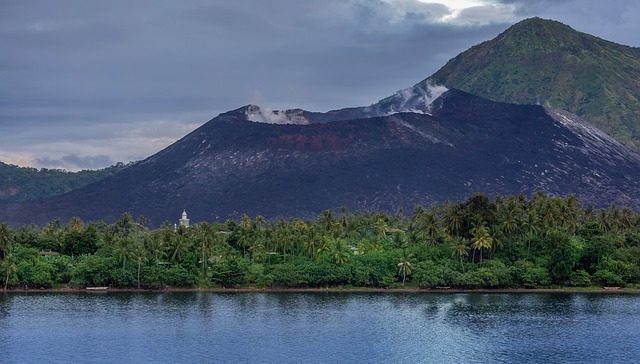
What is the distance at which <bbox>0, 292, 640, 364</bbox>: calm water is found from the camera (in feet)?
242

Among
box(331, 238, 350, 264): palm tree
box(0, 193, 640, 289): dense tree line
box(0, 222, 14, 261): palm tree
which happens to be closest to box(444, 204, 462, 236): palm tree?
box(0, 193, 640, 289): dense tree line

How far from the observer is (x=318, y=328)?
84.8m

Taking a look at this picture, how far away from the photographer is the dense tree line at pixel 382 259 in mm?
112562

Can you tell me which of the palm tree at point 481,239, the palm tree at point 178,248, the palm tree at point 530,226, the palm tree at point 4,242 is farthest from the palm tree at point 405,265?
the palm tree at point 4,242

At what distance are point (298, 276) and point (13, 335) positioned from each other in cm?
4071

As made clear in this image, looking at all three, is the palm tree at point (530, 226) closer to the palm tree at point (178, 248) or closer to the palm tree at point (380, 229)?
the palm tree at point (380, 229)

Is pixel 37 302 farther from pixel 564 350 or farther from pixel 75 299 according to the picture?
pixel 564 350

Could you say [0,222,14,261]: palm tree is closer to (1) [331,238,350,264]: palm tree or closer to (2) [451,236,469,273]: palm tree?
(1) [331,238,350,264]: palm tree

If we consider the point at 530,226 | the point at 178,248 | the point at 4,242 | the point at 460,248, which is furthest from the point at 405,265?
the point at 4,242

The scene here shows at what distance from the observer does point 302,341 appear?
78.7 meters

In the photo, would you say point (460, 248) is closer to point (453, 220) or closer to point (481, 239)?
point (481, 239)

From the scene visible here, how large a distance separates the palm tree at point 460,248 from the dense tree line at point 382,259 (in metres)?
0.22

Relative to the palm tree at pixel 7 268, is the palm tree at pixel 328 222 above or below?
above

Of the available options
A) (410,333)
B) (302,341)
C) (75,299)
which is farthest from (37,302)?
(410,333)
